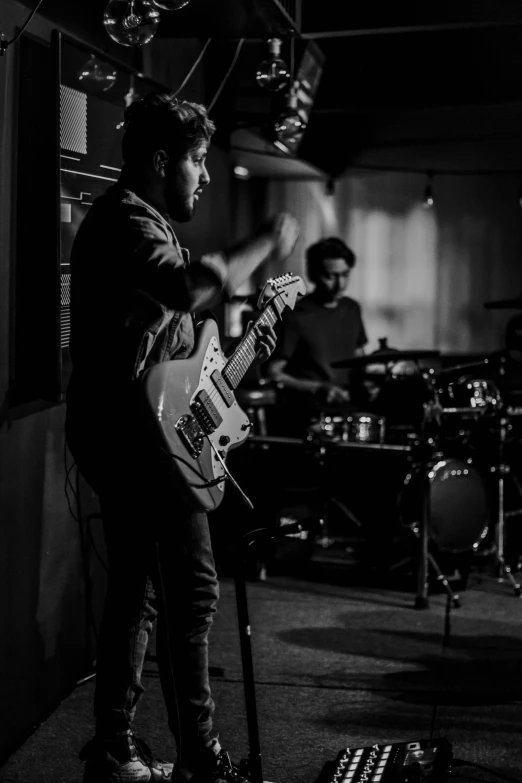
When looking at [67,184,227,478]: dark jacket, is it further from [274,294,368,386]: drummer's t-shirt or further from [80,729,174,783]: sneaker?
[274,294,368,386]: drummer's t-shirt

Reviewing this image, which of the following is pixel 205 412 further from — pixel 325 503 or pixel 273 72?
pixel 325 503

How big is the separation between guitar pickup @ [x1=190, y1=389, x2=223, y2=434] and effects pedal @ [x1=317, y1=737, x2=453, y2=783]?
1086 millimetres

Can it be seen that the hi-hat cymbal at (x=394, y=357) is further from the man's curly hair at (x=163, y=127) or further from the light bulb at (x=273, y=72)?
the man's curly hair at (x=163, y=127)

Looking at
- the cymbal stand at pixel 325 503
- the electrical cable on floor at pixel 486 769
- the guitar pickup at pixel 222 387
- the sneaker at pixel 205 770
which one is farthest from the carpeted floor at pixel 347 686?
the guitar pickup at pixel 222 387

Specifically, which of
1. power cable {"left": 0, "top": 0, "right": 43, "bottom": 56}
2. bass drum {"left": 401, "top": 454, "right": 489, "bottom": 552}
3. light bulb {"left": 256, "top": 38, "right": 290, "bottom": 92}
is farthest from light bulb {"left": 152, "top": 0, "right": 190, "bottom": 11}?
bass drum {"left": 401, "top": 454, "right": 489, "bottom": 552}

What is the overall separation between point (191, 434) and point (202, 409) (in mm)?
92

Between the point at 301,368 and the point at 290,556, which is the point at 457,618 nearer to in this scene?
the point at 290,556

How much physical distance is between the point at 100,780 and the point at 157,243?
148 centimetres

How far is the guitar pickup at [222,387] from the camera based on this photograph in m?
2.78

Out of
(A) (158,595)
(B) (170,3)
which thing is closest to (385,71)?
(B) (170,3)

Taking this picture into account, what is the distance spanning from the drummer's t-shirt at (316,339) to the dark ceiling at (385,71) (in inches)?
48.5

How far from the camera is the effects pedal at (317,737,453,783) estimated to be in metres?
2.80

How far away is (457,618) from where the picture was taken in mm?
4844

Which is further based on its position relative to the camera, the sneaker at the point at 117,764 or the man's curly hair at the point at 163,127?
the sneaker at the point at 117,764
